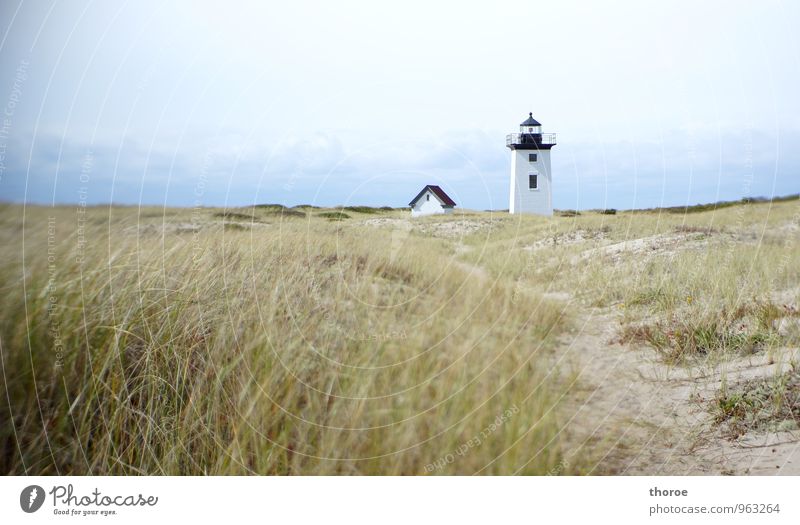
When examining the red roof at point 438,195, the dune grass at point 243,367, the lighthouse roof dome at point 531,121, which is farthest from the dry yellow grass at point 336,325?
the lighthouse roof dome at point 531,121

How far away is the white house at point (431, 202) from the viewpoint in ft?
9.50

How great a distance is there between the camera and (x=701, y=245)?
323 cm

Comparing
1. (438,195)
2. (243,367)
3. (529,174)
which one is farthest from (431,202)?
(243,367)

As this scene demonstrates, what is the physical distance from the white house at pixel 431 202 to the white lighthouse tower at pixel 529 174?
0.38 metres

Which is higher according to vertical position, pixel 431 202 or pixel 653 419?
pixel 431 202

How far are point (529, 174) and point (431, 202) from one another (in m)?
0.65

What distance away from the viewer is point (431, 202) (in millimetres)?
3008

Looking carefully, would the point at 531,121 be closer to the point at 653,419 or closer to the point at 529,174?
the point at 529,174

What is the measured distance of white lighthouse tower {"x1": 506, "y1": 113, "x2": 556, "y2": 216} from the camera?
2.90 meters

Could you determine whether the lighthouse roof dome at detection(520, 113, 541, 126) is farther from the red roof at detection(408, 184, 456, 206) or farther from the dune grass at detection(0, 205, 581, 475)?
the dune grass at detection(0, 205, 581, 475)

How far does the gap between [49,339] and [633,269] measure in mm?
3315

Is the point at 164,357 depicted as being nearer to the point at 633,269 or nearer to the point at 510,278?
the point at 510,278
